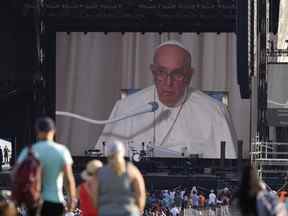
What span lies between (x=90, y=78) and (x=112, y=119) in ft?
5.15

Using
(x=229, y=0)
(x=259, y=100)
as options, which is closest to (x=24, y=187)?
(x=259, y=100)

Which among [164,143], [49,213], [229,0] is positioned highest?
[229,0]

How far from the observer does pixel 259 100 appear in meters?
24.0

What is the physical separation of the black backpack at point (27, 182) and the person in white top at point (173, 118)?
837 inches

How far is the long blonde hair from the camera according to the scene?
6938 mm

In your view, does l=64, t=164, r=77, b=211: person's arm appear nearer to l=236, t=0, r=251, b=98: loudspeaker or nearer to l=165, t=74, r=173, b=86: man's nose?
l=236, t=0, r=251, b=98: loudspeaker

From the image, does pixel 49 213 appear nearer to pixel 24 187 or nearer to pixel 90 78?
pixel 24 187

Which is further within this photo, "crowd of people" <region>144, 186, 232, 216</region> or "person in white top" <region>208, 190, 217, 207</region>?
"person in white top" <region>208, 190, 217, 207</region>

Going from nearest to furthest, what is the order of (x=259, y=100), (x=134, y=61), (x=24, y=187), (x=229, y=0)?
1. (x=24, y=187)
2. (x=259, y=100)
3. (x=229, y=0)
4. (x=134, y=61)

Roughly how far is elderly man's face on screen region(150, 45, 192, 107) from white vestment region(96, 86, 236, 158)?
0.77 ft

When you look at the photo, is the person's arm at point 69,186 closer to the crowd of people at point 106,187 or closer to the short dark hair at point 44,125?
the crowd of people at point 106,187

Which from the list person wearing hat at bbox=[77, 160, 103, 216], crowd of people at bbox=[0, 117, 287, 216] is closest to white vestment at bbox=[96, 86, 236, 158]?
person wearing hat at bbox=[77, 160, 103, 216]

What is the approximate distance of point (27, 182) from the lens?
703 cm

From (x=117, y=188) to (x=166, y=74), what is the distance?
2200 cm
